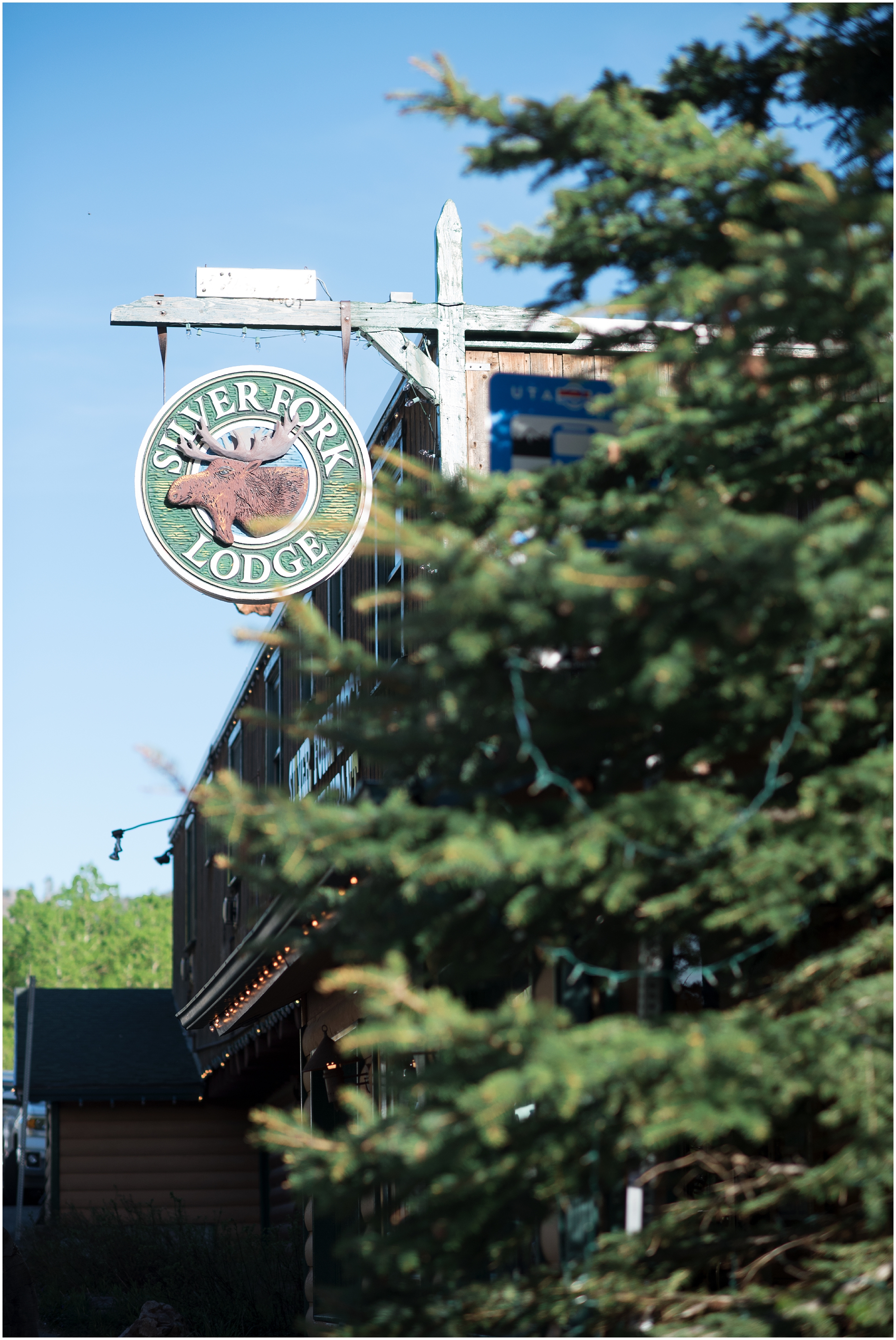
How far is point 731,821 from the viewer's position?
466cm

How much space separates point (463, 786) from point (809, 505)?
348 cm

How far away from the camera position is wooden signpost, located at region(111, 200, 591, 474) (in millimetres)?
10062

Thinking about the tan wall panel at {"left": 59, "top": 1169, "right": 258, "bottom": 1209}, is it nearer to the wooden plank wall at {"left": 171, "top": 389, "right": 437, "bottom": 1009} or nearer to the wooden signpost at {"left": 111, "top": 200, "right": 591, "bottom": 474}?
the wooden plank wall at {"left": 171, "top": 389, "right": 437, "bottom": 1009}

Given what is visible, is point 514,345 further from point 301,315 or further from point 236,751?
point 236,751

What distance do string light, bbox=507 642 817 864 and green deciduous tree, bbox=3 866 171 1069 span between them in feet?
179

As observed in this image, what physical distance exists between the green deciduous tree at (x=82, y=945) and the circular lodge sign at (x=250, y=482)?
49.8 meters

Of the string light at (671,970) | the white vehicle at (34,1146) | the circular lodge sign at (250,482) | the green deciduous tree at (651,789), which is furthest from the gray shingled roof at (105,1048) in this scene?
the string light at (671,970)

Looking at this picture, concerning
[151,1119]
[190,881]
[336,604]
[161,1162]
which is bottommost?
[161,1162]

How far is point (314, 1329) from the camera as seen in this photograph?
566 cm

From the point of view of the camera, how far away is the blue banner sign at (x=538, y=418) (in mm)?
7277

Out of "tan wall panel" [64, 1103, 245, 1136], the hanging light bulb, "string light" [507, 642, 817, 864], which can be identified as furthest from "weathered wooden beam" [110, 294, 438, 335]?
"tan wall panel" [64, 1103, 245, 1136]

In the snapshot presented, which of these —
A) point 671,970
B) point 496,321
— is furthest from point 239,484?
point 671,970

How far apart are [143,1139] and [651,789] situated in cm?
1874

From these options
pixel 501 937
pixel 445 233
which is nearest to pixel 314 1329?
pixel 501 937
